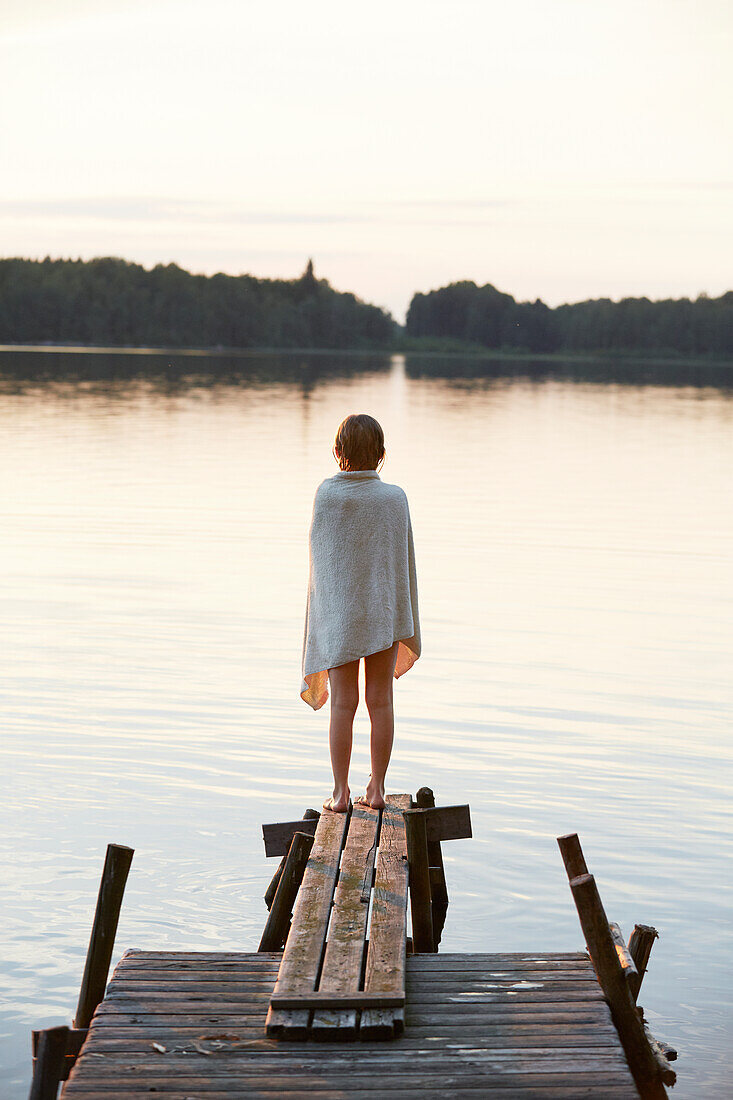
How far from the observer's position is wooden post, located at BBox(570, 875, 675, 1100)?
4.93m

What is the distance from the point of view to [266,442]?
36031mm

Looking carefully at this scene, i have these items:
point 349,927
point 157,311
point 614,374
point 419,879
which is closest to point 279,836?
point 419,879

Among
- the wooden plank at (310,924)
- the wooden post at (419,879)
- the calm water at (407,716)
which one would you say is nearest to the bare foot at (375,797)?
the wooden plank at (310,924)

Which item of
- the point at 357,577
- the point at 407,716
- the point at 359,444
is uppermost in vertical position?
the point at 359,444

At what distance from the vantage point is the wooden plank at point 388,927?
14.1ft

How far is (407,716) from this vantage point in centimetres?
1084

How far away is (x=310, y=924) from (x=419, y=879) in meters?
0.87

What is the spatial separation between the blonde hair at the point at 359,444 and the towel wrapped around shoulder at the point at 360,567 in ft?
0.15

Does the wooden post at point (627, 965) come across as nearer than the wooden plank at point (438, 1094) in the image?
No

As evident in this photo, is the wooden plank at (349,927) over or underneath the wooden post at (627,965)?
over

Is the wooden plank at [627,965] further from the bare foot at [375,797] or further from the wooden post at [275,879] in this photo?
the wooden post at [275,879]

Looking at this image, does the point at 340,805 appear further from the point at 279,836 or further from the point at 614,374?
the point at 614,374

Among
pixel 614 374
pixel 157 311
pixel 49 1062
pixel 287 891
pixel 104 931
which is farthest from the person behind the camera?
pixel 157 311

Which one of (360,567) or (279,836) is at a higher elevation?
(360,567)
